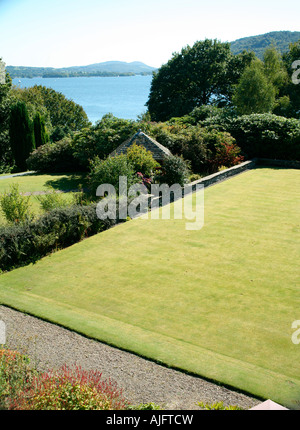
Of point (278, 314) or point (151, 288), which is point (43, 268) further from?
point (278, 314)

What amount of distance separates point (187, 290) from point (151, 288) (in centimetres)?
81

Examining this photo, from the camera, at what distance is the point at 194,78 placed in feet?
144

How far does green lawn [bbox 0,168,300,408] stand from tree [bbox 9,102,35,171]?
2043 centimetres

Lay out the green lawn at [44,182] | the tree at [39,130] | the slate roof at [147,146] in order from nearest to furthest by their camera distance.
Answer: the slate roof at [147,146], the green lawn at [44,182], the tree at [39,130]

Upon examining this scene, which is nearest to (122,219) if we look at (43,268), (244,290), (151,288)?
(43,268)

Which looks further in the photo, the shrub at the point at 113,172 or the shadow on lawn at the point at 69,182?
the shadow on lawn at the point at 69,182

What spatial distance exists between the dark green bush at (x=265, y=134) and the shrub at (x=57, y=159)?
29.0ft

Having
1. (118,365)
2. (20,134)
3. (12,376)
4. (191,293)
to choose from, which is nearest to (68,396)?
(12,376)

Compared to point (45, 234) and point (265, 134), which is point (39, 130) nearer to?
point (265, 134)

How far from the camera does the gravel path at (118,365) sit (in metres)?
5.23

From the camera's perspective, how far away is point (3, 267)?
1020cm

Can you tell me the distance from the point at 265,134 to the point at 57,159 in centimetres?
1310

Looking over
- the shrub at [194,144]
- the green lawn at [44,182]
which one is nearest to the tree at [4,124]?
the green lawn at [44,182]

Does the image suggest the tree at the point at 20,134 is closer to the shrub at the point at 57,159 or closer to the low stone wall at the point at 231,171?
the shrub at the point at 57,159
